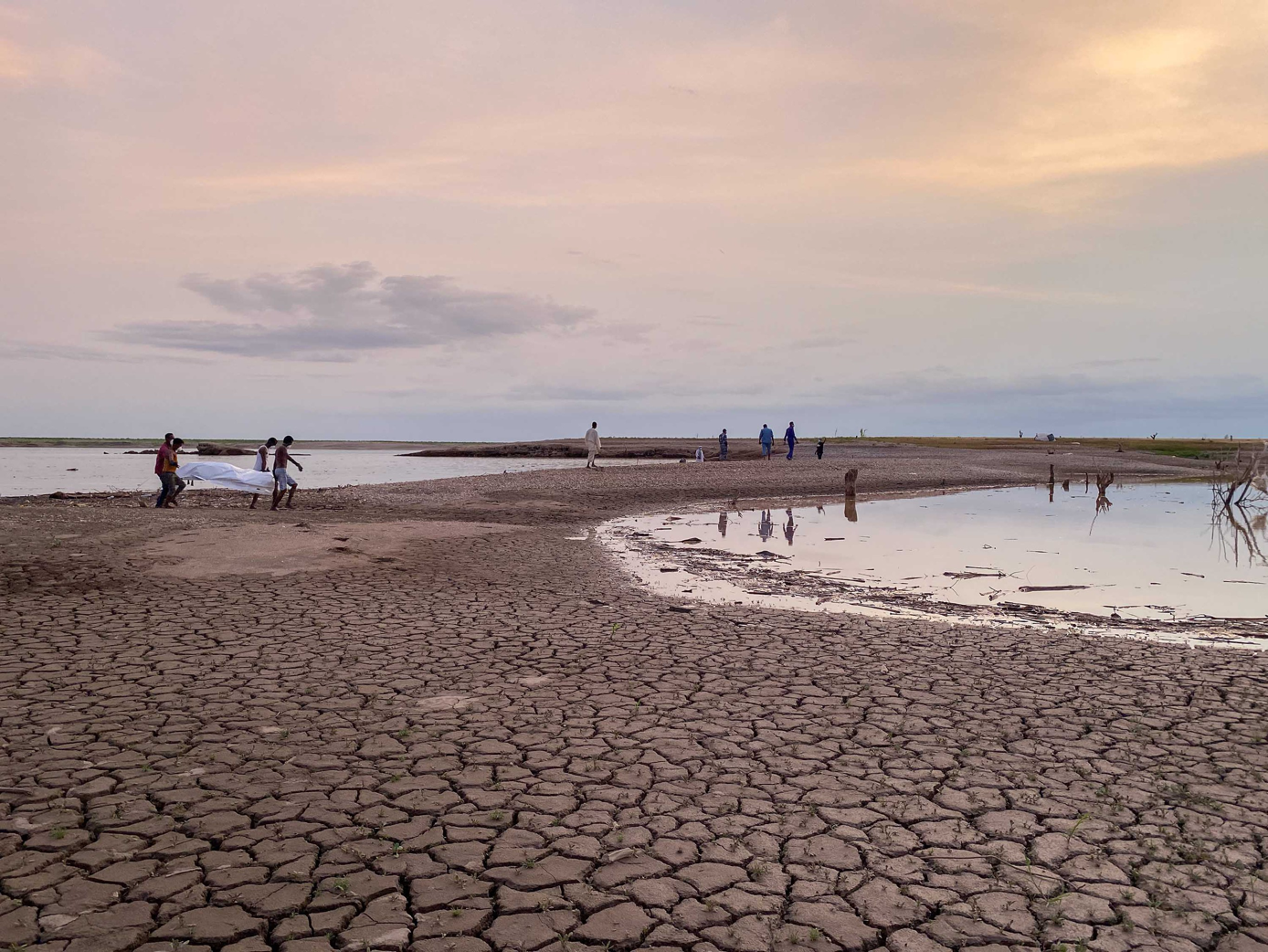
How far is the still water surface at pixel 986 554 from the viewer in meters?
13.2

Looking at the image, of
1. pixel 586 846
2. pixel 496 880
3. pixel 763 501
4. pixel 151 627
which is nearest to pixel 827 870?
pixel 586 846

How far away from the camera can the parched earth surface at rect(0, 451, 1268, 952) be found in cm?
396

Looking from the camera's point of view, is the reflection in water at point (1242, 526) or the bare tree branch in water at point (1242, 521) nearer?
the reflection in water at point (1242, 526)

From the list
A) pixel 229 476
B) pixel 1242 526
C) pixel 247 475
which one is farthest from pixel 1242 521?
pixel 229 476

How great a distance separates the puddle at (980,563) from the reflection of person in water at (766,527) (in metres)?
0.09

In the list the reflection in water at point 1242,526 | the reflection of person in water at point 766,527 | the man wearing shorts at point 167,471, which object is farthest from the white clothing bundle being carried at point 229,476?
the reflection in water at point 1242,526

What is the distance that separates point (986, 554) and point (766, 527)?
6.02 metres

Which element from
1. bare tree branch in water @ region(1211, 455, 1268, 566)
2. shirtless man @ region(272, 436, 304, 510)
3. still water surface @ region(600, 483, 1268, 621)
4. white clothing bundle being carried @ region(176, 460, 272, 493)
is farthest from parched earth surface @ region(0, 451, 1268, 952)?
white clothing bundle being carried @ region(176, 460, 272, 493)

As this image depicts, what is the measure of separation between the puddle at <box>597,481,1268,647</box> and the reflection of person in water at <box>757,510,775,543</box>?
86mm

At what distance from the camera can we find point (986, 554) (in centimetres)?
1789

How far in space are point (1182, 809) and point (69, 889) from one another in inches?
237

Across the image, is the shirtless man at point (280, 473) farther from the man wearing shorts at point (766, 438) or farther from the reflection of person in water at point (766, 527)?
the man wearing shorts at point (766, 438)

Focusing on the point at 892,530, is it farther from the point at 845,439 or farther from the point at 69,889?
the point at 845,439

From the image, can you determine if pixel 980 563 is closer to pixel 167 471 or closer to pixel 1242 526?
pixel 1242 526
